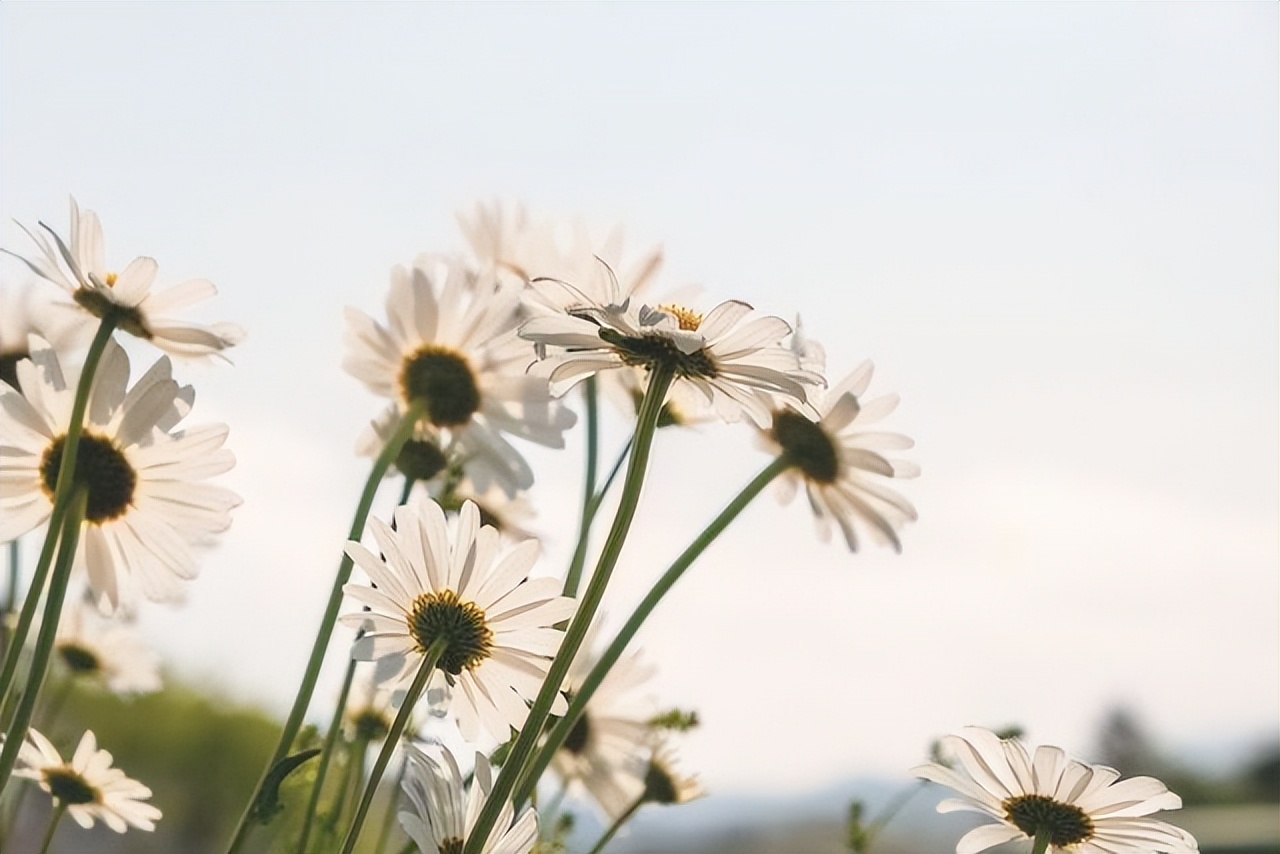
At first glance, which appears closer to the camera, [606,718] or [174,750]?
[606,718]

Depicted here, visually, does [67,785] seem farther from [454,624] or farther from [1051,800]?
[1051,800]

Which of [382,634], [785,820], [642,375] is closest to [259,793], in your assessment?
[382,634]

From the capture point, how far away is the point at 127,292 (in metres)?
0.35

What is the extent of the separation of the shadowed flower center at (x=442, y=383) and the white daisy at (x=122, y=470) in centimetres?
8

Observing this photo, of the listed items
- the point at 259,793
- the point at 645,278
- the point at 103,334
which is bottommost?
the point at 259,793

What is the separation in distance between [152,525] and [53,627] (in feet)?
0.26

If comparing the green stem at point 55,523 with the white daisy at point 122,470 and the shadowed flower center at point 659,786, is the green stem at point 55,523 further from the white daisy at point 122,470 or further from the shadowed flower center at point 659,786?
the shadowed flower center at point 659,786

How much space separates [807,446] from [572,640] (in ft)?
0.61

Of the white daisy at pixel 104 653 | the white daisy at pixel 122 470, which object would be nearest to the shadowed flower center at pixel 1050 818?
the white daisy at pixel 122 470

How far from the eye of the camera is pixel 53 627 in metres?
0.30

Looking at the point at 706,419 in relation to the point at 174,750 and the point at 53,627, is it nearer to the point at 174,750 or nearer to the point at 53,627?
the point at 53,627

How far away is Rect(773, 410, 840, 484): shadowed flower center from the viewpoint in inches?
16.6

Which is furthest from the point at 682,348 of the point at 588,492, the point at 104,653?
the point at 104,653

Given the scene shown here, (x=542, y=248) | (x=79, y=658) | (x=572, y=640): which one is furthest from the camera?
(x=79, y=658)
